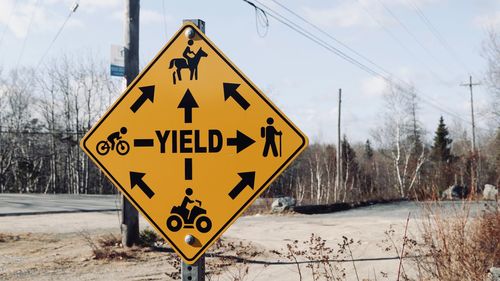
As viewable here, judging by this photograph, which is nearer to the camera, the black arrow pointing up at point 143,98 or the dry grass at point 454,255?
the black arrow pointing up at point 143,98

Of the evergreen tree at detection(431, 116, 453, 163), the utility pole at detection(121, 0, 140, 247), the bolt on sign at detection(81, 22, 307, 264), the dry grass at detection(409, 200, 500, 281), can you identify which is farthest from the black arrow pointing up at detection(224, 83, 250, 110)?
the evergreen tree at detection(431, 116, 453, 163)

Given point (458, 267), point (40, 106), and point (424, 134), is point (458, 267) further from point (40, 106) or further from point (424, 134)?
point (424, 134)

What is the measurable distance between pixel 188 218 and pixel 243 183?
32cm

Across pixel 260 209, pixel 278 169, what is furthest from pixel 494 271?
pixel 260 209

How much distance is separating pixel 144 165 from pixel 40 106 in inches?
2292

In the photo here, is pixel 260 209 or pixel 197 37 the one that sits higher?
pixel 197 37

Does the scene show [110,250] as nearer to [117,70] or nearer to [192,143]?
[117,70]

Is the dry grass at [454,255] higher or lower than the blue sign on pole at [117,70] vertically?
lower

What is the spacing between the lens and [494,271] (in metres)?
4.93

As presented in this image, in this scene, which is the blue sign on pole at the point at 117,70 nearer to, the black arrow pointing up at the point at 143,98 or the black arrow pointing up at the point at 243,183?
the black arrow pointing up at the point at 143,98

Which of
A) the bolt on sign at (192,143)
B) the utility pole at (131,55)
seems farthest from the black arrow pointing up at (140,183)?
the utility pole at (131,55)

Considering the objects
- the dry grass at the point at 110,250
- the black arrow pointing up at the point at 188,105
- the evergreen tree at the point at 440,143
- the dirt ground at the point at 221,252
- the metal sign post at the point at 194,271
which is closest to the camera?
the metal sign post at the point at 194,271

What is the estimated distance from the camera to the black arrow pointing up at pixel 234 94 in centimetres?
263

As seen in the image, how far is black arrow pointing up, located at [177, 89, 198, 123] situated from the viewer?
2.65m
